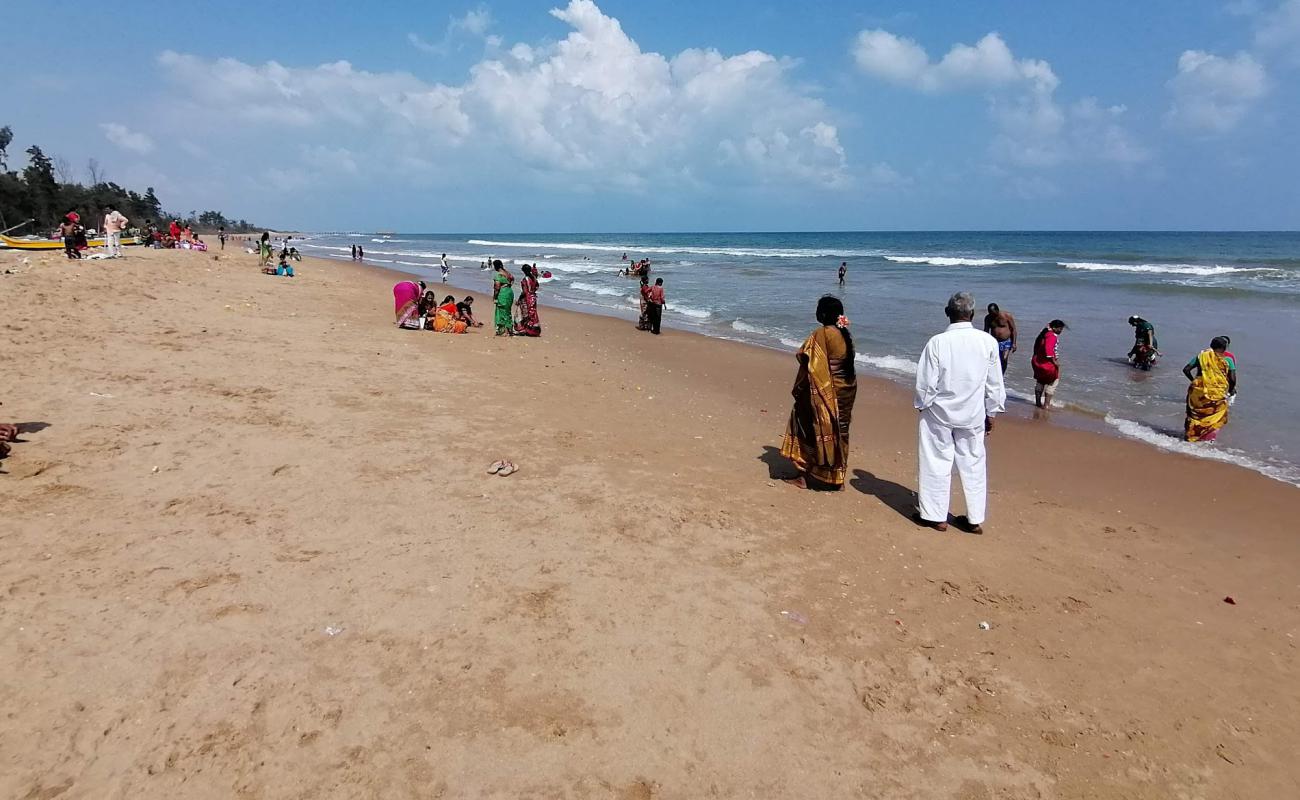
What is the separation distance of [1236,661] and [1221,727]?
0.71 m

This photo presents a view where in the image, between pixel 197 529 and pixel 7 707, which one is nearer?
pixel 7 707

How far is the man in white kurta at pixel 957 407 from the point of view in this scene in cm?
470

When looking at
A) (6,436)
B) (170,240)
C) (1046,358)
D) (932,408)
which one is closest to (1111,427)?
(1046,358)

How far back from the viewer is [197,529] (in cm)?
414

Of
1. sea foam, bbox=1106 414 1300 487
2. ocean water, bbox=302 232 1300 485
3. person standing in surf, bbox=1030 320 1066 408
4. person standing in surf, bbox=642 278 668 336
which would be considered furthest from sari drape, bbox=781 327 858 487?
person standing in surf, bbox=642 278 668 336

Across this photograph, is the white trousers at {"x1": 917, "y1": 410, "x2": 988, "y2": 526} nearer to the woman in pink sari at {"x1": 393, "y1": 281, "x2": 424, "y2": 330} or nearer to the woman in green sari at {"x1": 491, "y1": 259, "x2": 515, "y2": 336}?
the woman in green sari at {"x1": 491, "y1": 259, "x2": 515, "y2": 336}

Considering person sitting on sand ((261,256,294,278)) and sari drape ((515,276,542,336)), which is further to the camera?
person sitting on sand ((261,256,294,278))

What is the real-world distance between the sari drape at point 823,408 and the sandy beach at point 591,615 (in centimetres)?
31

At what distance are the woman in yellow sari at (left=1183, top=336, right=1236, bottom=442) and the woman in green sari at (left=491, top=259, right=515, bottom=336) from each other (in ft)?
36.6

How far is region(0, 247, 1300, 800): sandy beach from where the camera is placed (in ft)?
8.73

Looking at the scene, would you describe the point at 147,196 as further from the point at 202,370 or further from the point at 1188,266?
Result: the point at 1188,266

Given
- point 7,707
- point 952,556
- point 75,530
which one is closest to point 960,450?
point 952,556

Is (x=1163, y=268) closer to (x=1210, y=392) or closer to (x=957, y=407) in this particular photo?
(x=1210, y=392)

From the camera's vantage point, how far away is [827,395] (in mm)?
5348
